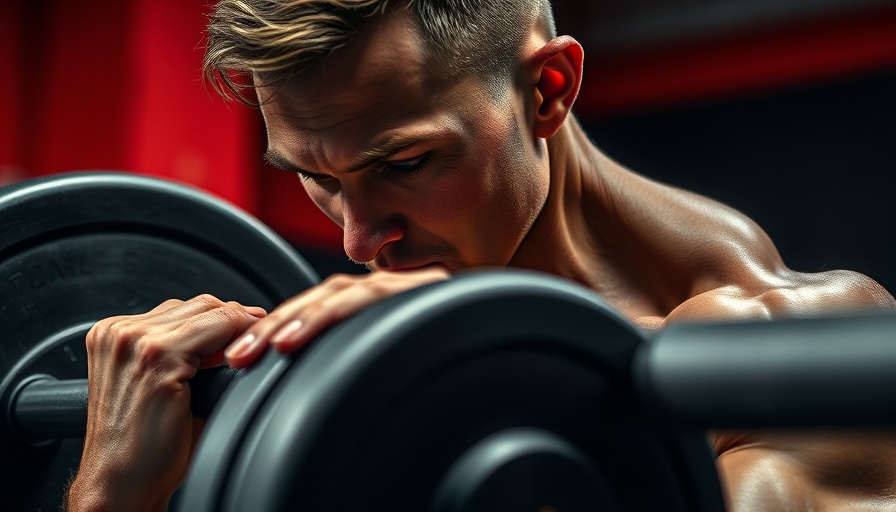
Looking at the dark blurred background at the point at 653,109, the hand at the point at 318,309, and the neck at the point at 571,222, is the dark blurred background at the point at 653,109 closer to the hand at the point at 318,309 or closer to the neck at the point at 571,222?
the neck at the point at 571,222

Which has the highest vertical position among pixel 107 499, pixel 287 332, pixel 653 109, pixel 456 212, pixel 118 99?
pixel 287 332

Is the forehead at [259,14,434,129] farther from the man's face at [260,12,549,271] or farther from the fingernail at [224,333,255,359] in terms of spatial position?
the fingernail at [224,333,255,359]

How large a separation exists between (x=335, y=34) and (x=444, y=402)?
19.7 inches

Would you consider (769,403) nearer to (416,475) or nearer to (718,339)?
(718,339)

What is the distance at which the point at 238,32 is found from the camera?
91cm

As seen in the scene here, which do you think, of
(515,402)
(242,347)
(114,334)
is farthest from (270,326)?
(114,334)

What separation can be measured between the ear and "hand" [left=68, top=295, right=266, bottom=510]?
43cm

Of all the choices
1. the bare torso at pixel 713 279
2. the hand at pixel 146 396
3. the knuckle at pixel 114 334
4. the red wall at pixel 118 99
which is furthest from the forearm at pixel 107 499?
the red wall at pixel 118 99

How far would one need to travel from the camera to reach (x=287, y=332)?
1.65 ft

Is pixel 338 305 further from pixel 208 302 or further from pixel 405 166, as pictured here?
pixel 405 166

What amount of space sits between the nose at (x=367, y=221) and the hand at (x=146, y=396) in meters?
0.20

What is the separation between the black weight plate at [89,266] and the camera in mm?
900

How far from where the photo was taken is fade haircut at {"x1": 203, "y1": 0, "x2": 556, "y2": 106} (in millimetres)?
881

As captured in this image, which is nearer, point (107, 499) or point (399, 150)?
point (107, 499)
